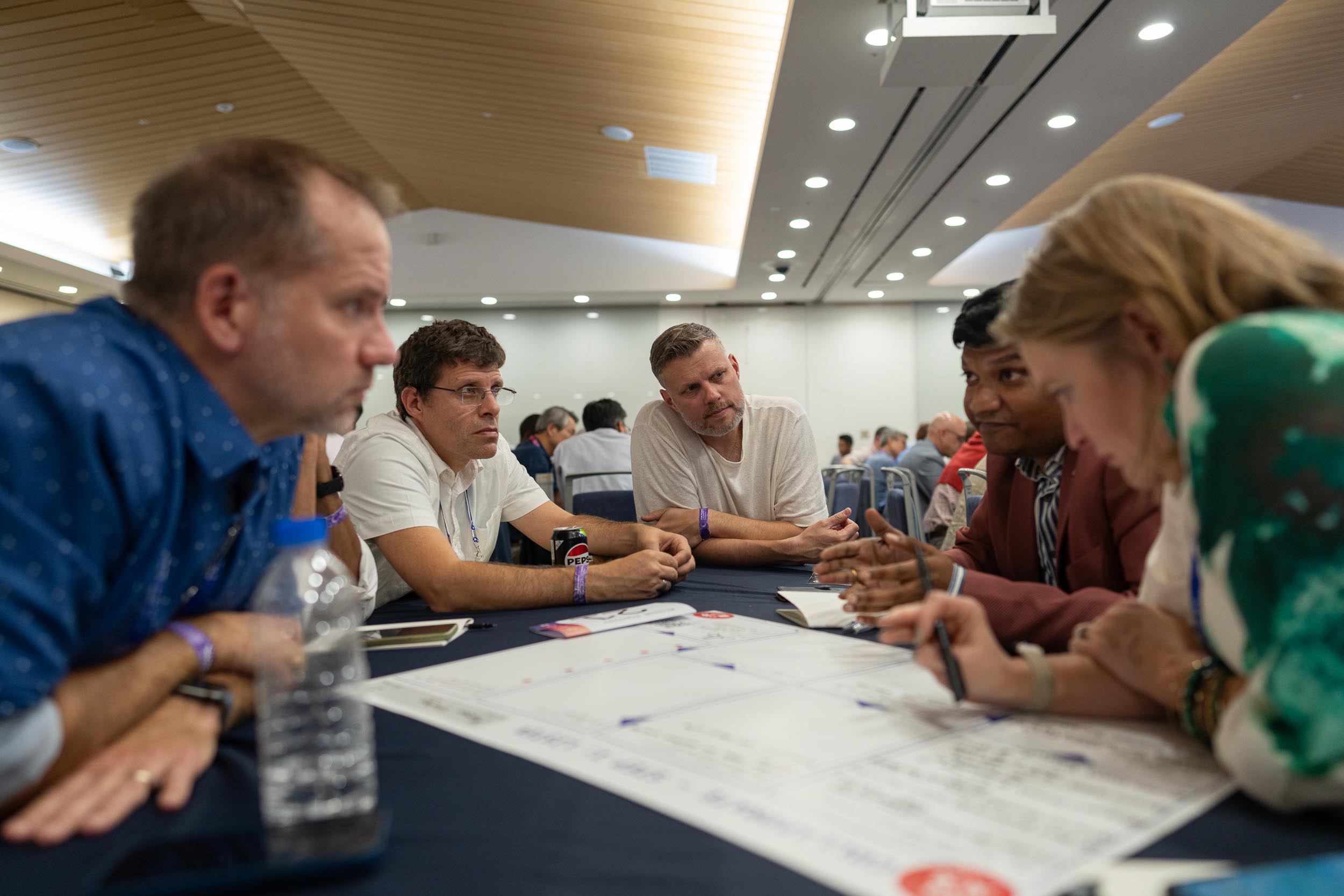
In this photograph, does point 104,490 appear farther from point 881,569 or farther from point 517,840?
point 881,569

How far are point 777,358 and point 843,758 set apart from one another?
1148 cm

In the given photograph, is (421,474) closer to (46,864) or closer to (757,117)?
(46,864)

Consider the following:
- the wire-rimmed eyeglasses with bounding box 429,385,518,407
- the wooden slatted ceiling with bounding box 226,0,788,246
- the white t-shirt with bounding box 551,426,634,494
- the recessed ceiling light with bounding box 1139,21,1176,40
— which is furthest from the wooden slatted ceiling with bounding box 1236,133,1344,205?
the wire-rimmed eyeglasses with bounding box 429,385,518,407

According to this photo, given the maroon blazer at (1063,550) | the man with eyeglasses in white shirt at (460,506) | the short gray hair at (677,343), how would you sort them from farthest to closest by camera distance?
the short gray hair at (677,343) < the man with eyeglasses in white shirt at (460,506) < the maroon blazer at (1063,550)

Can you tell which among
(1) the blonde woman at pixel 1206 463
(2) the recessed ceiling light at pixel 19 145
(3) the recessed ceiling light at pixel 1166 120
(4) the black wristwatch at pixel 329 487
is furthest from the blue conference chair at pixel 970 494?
(2) the recessed ceiling light at pixel 19 145

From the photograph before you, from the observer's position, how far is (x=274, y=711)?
844 mm

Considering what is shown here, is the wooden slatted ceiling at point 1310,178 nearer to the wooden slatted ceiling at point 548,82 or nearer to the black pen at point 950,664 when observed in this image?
the wooden slatted ceiling at point 548,82

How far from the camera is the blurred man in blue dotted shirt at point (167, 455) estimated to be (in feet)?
2.45

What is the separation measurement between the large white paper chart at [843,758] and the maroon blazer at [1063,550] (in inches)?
8.3

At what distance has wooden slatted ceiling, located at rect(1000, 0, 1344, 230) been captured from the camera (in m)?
5.27

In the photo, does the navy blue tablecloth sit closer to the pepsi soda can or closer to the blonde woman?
the blonde woman

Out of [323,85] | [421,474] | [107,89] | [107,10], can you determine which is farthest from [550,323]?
[421,474]

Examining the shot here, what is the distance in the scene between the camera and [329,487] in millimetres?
1645

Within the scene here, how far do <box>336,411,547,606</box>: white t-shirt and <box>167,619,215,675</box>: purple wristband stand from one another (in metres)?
0.89
